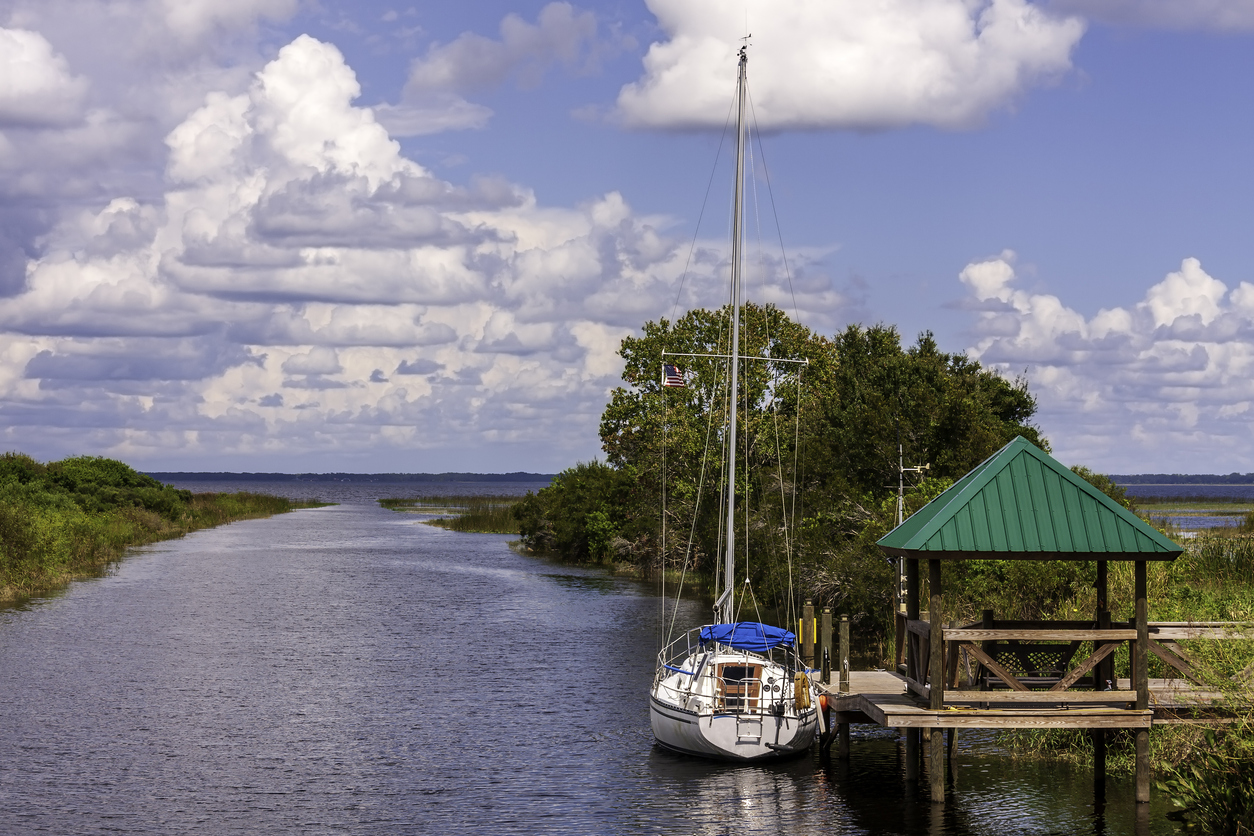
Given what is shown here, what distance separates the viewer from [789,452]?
199 ft

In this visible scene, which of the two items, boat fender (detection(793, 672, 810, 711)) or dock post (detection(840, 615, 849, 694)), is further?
boat fender (detection(793, 672, 810, 711))

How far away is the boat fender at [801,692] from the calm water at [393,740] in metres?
1.38

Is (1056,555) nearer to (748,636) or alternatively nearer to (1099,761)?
(1099,761)

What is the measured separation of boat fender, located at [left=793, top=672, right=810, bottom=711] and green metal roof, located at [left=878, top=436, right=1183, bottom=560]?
5444 mm

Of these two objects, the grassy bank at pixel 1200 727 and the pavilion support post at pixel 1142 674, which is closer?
the grassy bank at pixel 1200 727

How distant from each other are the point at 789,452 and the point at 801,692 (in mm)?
33375

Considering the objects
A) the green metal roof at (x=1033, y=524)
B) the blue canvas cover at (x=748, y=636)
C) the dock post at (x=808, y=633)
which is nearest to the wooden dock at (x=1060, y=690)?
the green metal roof at (x=1033, y=524)

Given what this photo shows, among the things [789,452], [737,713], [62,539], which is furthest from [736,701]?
[62,539]

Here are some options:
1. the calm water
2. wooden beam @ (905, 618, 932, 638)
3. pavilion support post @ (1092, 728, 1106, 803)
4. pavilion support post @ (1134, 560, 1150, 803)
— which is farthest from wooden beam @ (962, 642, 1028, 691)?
pavilion support post @ (1092, 728, 1106, 803)

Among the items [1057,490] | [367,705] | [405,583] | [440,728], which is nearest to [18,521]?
[405,583]

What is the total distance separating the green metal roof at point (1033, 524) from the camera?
870 inches

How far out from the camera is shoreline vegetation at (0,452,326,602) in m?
62.2

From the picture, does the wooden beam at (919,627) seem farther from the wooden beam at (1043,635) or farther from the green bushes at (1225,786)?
the green bushes at (1225,786)

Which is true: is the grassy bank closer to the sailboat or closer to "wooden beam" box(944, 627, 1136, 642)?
"wooden beam" box(944, 627, 1136, 642)
